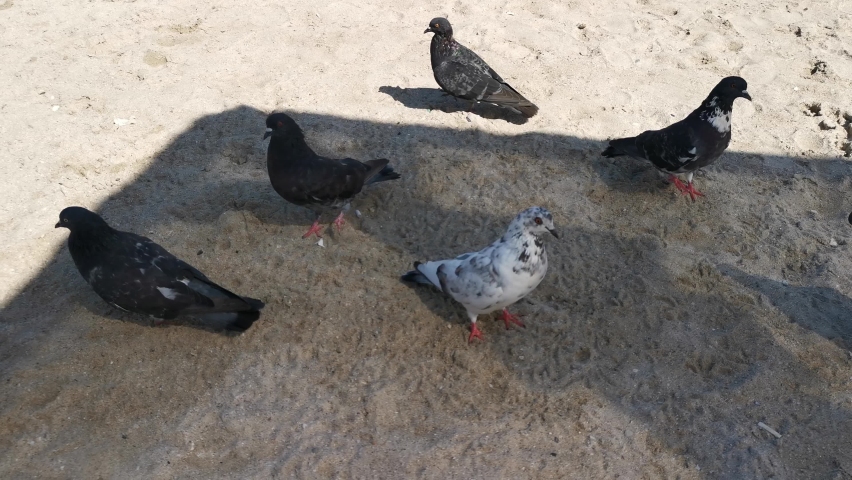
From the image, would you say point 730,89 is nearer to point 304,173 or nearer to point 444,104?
point 444,104

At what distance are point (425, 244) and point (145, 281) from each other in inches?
83.2

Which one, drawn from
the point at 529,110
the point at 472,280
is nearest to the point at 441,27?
the point at 529,110

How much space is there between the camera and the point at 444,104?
7285mm

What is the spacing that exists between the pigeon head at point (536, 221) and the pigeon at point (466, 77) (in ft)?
9.12

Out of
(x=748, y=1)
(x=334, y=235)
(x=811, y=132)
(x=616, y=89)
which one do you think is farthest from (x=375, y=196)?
(x=748, y=1)

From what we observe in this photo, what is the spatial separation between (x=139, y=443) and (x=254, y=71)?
4.74m

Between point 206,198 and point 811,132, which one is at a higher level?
point 811,132

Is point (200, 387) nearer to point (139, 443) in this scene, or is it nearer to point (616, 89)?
point (139, 443)

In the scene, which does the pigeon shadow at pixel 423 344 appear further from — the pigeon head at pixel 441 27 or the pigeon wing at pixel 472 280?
the pigeon head at pixel 441 27

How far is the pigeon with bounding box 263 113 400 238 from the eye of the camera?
519 centimetres

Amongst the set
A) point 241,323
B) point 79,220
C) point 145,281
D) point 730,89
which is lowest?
point 241,323

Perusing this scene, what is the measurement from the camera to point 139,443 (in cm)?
389

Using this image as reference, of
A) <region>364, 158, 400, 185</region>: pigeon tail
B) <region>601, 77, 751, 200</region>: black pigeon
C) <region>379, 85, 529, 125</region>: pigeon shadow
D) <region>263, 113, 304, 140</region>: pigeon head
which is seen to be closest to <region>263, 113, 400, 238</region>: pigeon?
<region>263, 113, 304, 140</region>: pigeon head

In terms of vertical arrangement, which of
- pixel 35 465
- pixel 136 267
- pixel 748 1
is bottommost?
pixel 35 465
